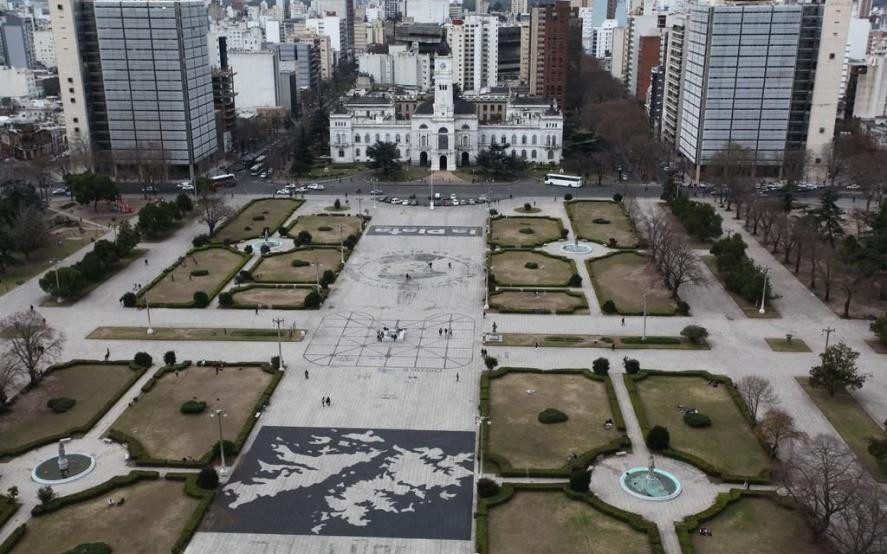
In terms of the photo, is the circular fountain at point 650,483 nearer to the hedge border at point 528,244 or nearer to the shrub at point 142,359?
the shrub at point 142,359

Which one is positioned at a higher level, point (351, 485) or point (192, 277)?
point (192, 277)

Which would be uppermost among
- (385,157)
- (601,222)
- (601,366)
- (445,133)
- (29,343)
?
(445,133)

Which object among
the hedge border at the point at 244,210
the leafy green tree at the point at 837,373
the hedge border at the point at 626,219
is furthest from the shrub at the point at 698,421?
the hedge border at the point at 244,210

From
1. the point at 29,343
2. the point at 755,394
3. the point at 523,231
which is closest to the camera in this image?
the point at 755,394

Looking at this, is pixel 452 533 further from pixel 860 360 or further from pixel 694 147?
pixel 694 147

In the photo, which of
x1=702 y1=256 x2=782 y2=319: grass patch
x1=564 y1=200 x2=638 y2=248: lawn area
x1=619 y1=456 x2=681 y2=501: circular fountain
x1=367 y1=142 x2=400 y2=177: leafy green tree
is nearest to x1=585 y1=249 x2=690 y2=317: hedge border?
x1=564 y1=200 x2=638 y2=248: lawn area

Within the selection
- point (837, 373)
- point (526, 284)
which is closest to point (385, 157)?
point (526, 284)

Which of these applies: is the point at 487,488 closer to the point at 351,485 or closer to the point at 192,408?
the point at 351,485
